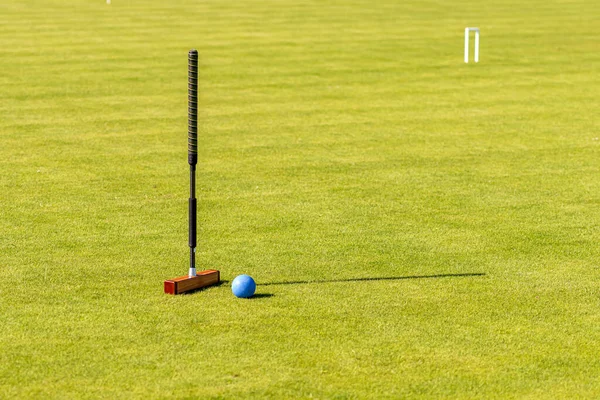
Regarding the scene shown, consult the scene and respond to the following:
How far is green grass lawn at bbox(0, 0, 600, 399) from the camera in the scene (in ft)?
27.7

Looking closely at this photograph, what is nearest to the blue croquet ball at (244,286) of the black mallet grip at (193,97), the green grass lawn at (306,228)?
the green grass lawn at (306,228)

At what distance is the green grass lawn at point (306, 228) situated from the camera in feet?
27.7

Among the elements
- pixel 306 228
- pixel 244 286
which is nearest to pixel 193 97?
pixel 244 286

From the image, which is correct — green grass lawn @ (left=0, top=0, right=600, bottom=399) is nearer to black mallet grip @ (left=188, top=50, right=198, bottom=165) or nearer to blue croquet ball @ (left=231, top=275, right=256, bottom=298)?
blue croquet ball @ (left=231, top=275, right=256, bottom=298)

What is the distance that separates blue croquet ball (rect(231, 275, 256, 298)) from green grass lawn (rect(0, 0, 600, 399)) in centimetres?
9

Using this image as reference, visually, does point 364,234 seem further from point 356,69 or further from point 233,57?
point 233,57

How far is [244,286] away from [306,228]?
2736 millimetres

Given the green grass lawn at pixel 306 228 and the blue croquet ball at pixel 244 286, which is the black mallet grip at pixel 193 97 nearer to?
the blue croquet ball at pixel 244 286

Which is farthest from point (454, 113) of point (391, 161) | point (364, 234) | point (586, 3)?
point (586, 3)

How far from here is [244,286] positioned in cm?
992

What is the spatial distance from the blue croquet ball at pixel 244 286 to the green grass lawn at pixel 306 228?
0.30 ft

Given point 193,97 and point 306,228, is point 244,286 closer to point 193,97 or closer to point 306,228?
point 193,97

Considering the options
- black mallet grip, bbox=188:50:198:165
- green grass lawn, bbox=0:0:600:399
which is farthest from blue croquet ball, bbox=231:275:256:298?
black mallet grip, bbox=188:50:198:165

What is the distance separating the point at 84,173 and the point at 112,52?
560 inches
